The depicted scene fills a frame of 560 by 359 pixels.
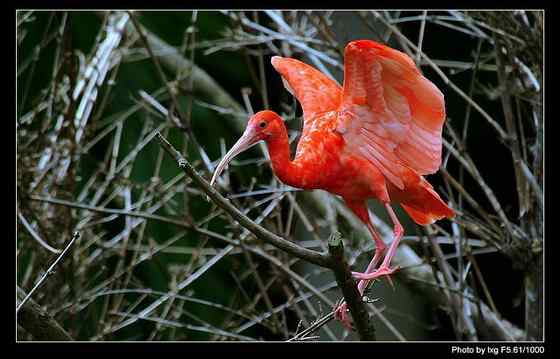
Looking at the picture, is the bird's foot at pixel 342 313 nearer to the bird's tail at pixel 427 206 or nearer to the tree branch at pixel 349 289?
the tree branch at pixel 349 289

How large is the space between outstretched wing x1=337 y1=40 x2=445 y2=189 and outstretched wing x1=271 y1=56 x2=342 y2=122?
0.07 meters

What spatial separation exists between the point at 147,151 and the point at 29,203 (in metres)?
0.72

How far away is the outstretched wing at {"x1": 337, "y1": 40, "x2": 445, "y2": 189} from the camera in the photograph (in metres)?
1.99

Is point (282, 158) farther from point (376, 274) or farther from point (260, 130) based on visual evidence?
point (376, 274)

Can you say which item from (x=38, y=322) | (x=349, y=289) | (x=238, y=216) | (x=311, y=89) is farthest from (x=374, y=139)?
(x=38, y=322)

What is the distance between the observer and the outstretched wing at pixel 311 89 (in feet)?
7.08

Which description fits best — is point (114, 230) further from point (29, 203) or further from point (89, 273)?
point (29, 203)

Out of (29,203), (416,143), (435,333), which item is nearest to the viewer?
(416,143)

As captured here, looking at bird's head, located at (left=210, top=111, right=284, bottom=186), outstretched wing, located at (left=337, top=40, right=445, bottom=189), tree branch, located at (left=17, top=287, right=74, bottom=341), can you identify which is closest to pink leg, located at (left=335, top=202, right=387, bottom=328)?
outstretched wing, located at (left=337, top=40, right=445, bottom=189)

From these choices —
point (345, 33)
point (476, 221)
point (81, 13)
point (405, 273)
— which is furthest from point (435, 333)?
point (81, 13)

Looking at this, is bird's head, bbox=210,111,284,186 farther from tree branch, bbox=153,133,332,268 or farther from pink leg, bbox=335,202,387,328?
pink leg, bbox=335,202,387,328

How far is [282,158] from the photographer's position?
1960 mm

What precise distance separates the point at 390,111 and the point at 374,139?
0.07 m

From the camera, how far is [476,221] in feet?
10.4
